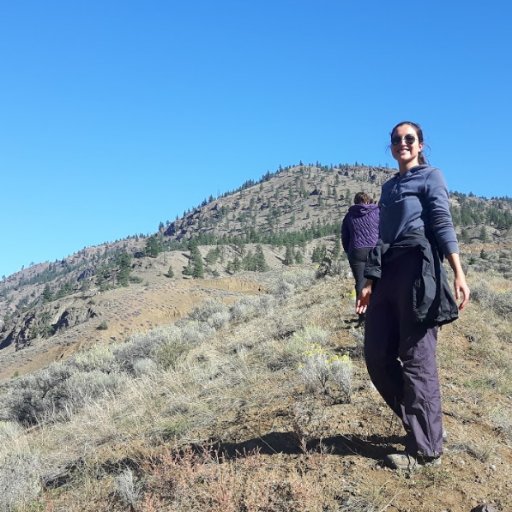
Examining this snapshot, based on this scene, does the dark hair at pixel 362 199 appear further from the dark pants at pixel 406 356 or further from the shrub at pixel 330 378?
the dark pants at pixel 406 356

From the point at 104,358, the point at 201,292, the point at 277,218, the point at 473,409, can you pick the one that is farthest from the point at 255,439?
the point at 277,218

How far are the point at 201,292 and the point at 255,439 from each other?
35719 millimetres

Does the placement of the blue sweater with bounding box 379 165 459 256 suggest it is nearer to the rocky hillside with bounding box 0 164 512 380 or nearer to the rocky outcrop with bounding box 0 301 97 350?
the rocky hillside with bounding box 0 164 512 380

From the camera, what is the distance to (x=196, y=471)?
314cm

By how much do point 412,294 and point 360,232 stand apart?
3.54 m

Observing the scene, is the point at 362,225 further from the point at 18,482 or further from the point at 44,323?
the point at 44,323

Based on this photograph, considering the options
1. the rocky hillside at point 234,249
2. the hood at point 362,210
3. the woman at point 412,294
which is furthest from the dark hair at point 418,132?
the rocky hillside at point 234,249

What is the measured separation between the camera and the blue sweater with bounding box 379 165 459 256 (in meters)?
3.06

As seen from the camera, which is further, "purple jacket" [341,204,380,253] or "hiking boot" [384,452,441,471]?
"purple jacket" [341,204,380,253]

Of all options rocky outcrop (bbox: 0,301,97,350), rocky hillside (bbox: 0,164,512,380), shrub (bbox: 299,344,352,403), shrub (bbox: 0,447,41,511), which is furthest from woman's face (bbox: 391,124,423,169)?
rocky outcrop (bbox: 0,301,97,350)

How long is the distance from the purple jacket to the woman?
3.02 metres

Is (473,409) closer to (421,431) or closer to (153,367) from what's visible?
(421,431)

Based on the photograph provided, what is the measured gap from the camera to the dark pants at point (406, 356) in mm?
3016

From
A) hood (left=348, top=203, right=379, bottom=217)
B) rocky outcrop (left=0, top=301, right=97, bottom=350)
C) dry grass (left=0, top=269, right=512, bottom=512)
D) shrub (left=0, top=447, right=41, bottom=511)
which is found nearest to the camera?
dry grass (left=0, top=269, right=512, bottom=512)
